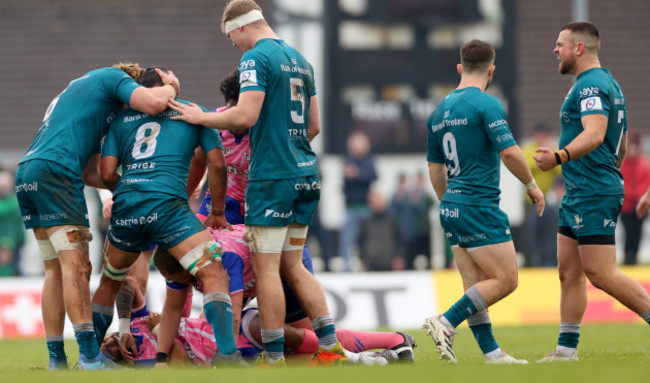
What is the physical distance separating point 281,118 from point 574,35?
2436 millimetres

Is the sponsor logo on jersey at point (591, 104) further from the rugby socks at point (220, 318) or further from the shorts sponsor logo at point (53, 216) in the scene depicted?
the shorts sponsor logo at point (53, 216)

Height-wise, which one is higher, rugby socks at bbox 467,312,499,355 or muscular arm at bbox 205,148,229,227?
muscular arm at bbox 205,148,229,227

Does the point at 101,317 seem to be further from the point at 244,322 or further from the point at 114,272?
the point at 244,322

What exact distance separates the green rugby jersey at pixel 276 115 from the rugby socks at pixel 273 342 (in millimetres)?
1077

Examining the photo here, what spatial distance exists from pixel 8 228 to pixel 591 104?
10.6 metres

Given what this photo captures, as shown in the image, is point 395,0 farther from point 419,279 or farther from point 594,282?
point 594,282

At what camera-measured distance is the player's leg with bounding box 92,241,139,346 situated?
23.0ft

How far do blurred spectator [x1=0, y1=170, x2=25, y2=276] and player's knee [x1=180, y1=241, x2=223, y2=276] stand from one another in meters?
9.22

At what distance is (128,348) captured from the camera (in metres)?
7.20

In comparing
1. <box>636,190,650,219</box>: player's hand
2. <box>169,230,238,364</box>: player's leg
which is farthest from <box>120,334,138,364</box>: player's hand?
<box>636,190,650,219</box>: player's hand

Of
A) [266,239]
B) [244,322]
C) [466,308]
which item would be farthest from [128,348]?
[466,308]

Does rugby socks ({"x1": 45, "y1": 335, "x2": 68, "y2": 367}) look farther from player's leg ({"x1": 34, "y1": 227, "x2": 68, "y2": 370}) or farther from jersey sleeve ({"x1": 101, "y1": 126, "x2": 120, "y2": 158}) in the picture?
jersey sleeve ({"x1": 101, "y1": 126, "x2": 120, "y2": 158})

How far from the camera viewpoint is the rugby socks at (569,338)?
7375 mm

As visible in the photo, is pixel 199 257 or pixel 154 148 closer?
pixel 199 257
